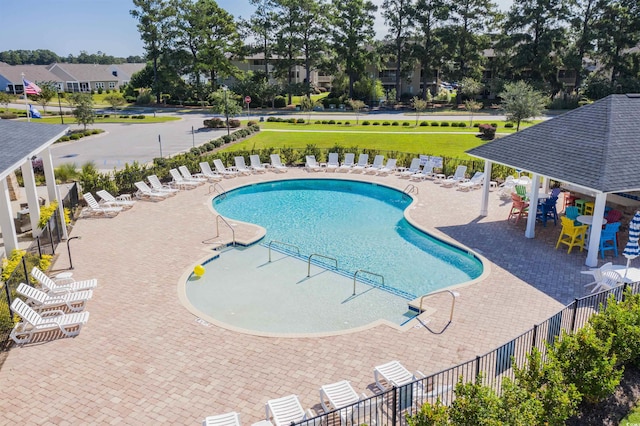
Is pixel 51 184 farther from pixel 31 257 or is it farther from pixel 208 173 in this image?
pixel 208 173

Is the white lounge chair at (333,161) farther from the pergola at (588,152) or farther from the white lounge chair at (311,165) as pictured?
the pergola at (588,152)

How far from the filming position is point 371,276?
50.7 ft

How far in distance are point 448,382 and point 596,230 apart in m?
8.63

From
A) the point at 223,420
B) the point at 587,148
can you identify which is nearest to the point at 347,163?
the point at 587,148

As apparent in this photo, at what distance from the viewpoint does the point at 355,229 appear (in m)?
19.8

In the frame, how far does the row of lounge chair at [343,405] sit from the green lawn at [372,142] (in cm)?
2672

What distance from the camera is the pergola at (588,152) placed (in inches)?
578

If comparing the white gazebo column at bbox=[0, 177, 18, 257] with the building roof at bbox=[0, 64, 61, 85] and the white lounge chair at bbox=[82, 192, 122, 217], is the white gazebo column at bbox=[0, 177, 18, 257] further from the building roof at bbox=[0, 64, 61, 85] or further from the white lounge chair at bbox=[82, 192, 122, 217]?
the building roof at bbox=[0, 64, 61, 85]

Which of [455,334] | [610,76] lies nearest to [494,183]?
[455,334]

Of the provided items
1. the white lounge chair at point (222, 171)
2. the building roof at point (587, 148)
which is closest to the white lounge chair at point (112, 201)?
the white lounge chair at point (222, 171)

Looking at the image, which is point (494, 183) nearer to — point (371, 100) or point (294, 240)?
point (294, 240)

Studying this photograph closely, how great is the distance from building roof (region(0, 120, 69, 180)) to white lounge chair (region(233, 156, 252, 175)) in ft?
33.3

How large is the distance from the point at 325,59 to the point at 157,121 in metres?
28.4

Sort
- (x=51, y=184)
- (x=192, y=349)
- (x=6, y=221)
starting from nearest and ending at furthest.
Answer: (x=192, y=349)
(x=6, y=221)
(x=51, y=184)
